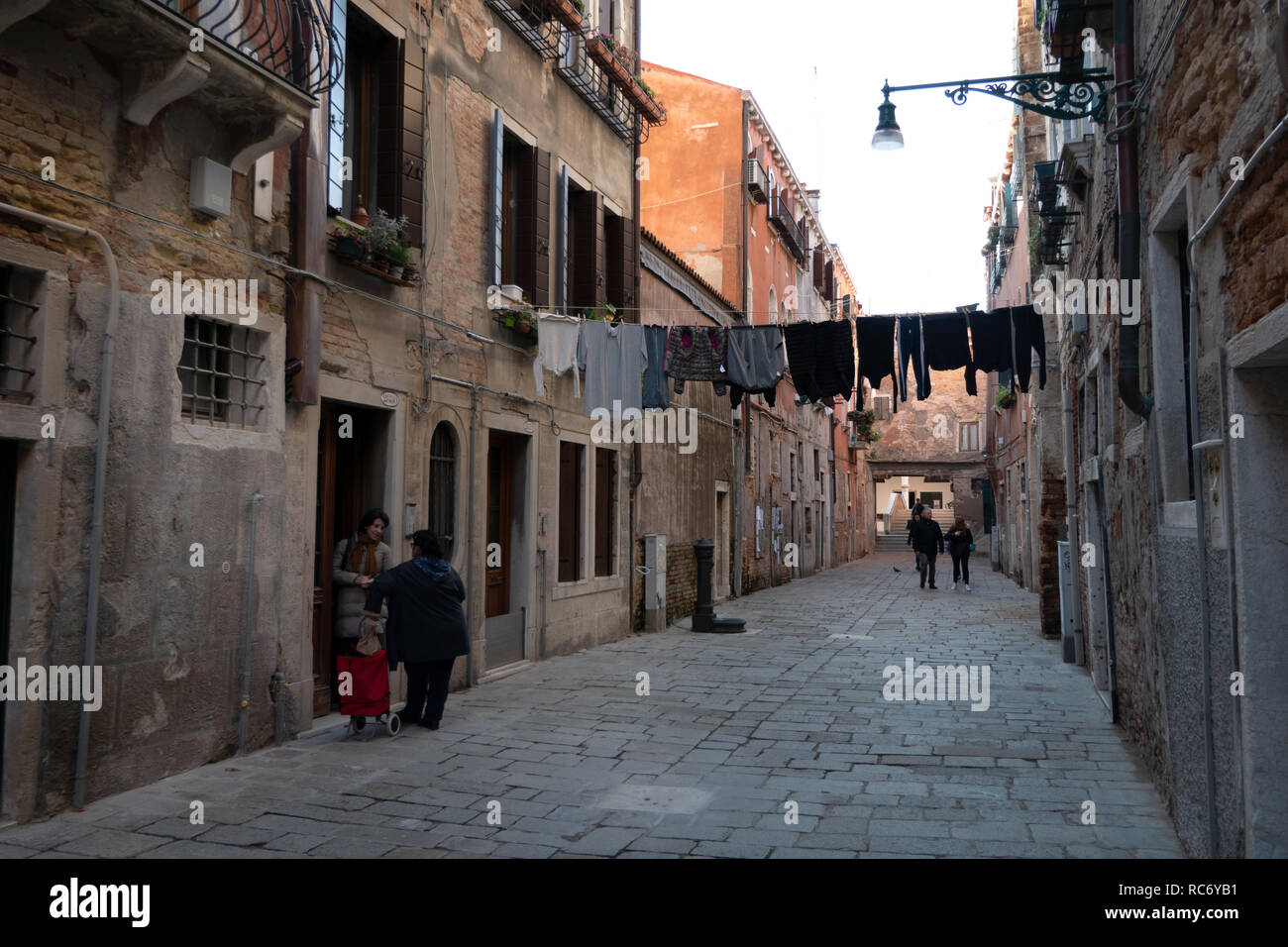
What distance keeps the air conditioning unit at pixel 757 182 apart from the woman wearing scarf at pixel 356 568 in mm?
15798

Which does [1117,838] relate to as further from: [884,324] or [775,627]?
[775,627]

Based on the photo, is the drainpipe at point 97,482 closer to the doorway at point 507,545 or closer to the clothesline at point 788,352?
the doorway at point 507,545

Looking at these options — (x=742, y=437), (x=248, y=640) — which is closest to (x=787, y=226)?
(x=742, y=437)

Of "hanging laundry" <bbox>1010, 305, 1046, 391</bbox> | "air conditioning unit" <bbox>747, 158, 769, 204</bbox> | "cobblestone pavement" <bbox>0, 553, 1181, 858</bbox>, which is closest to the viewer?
"cobblestone pavement" <bbox>0, 553, 1181, 858</bbox>

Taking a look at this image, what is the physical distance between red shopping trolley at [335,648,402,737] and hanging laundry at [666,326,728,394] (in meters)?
5.15

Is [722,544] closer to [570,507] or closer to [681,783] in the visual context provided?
[570,507]

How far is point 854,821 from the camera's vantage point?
209 inches

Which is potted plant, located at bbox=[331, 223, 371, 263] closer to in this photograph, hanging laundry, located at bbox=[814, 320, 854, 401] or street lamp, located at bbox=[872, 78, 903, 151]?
street lamp, located at bbox=[872, 78, 903, 151]

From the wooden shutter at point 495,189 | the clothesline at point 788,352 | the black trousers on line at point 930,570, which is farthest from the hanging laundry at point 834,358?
the black trousers on line at point 930,570

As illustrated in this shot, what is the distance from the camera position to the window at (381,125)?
27.9 ft

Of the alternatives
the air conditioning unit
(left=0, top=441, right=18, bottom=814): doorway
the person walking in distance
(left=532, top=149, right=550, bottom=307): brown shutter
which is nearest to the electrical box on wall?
(left=0, top=441, right=18, bottom=814): doorway

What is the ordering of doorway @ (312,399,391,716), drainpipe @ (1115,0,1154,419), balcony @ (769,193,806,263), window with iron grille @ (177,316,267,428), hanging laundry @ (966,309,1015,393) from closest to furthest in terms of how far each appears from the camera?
drainpipe @ (1115,0,1154,419), window with iron grille @ (177,316,267,428), doorway @ (312,399,391,716), hanging laundry @ (966,309,1015,393), balcony @ (769,193,806,263)

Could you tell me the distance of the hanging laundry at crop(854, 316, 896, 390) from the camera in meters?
10.5
